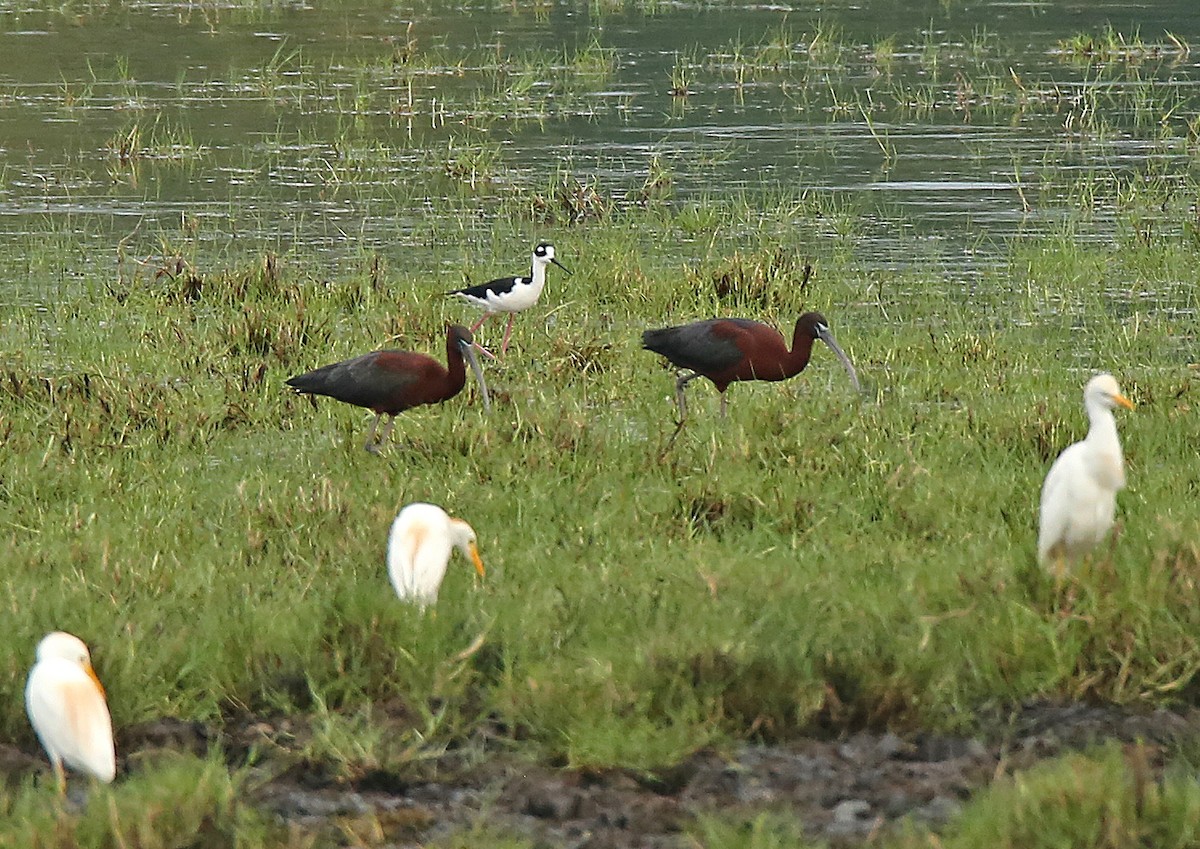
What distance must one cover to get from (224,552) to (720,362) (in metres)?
2.75

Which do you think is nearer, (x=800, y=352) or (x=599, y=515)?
(x=599, y=515)

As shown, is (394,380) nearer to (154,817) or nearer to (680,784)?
(680,784)

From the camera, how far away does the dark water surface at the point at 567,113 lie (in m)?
14.8

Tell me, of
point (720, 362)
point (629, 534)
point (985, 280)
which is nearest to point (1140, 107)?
point (985, 280)

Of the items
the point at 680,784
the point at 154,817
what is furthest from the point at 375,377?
the point at 154,817

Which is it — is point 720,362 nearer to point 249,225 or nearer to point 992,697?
point 992,697

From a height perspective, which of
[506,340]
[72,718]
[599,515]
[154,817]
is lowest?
[506,340]

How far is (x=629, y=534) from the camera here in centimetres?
695

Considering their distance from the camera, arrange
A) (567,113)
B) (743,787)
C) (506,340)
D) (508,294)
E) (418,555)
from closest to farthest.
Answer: (743,787) → (418,555) → (506,340) → (508,294) → (567,113)

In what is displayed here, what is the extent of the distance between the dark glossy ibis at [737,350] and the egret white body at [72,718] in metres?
4.39

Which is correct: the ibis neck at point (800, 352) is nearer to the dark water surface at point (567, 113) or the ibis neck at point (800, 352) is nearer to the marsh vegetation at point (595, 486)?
the marsh vegetation at point (595, 486)

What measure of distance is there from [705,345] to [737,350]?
15 centimetres

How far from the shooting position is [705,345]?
8.73 metres

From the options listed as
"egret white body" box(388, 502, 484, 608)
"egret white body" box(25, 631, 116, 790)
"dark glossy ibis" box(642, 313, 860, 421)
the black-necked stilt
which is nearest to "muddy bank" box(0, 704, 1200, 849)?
"egret white body" box(25, 631, 116, 790)
